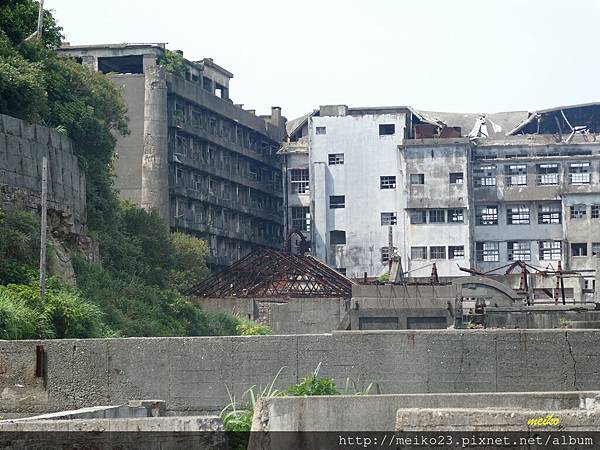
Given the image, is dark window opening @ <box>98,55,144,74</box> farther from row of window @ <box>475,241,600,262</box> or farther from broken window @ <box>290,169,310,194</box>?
row of window @ <box>475,241,600,262</box>

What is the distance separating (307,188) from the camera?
81.8m

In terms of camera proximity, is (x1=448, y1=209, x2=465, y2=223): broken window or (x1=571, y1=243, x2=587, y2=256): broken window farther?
(x1=448, y1=209, x2=465, y2=223): broken window

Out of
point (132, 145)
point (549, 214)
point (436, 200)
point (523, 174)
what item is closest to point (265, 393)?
point (132, 145)

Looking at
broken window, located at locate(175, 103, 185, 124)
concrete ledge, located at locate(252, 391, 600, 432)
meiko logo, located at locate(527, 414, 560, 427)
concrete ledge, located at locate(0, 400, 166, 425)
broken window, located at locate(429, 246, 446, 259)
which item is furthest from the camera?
broken window, located at locate(429, 246, 446, 259)

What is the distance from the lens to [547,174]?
261 ft

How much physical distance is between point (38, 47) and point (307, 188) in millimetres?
42145

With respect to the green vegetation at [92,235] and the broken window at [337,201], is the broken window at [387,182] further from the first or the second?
the green vegetation at [92,235]

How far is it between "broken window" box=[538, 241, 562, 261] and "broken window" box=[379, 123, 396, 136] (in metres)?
12.0

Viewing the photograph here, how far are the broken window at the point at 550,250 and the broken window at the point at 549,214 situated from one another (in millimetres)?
1309

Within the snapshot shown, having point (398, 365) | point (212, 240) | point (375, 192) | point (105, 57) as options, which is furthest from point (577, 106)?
point (398, 365)

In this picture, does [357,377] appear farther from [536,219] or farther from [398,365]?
[536,219]

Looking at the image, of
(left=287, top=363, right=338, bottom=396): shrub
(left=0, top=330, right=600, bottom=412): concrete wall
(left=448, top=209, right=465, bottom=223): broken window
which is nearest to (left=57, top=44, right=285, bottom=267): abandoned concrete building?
(left=448, top=209, right=465, bottom=223): broken window

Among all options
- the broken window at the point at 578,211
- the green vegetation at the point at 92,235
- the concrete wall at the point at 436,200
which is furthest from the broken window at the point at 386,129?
the green vegetation at the point at 92,235

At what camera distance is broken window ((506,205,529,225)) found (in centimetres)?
8012
